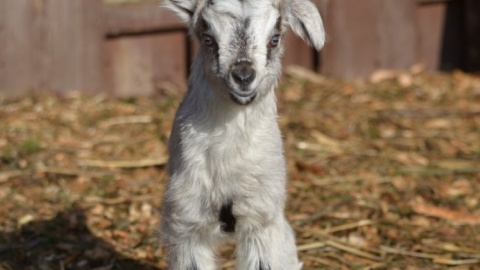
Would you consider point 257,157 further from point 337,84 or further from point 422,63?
point 422,63

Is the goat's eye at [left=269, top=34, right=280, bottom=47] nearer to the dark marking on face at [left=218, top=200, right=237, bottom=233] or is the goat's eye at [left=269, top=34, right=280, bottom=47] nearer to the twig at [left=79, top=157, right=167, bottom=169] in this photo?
the dark marking on face at [left=218, top=200, right=237, bottom=233]

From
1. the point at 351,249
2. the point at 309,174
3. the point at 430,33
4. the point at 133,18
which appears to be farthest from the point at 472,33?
the point at 351,249

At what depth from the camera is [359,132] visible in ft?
30.8

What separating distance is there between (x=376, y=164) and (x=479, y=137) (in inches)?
46.6

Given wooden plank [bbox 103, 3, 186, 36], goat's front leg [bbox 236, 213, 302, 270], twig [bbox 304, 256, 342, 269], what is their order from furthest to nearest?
wooden plank [bbox 103, 3, 186, 36], twig [bbox 304, 256, 342, 269], goat's front leg [bbox 236, 213, 302, 270]

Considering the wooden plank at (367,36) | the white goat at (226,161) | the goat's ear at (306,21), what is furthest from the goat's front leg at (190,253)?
the wooden plank at (367,36)

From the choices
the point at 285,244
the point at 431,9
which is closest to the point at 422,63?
the point at 431,9

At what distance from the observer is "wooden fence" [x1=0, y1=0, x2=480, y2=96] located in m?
9.61

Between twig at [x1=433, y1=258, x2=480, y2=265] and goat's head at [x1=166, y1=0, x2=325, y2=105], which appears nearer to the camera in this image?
goat's head at [x1=166, y1=0, x2=325, y2=105]

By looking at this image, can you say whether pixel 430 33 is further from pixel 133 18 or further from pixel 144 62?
pixel 133 18

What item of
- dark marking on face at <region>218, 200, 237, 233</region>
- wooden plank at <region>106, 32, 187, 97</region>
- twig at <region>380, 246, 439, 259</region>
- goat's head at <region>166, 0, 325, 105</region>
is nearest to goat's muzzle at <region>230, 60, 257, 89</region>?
goat's head at <region>166, 0, 325, 105</region>

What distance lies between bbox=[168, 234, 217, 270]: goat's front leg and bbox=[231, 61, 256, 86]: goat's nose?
3.24ft

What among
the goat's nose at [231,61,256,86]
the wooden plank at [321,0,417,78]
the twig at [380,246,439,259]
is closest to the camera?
the goat's nose at [231,61,256,86]

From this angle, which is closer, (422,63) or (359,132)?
(359,132)
